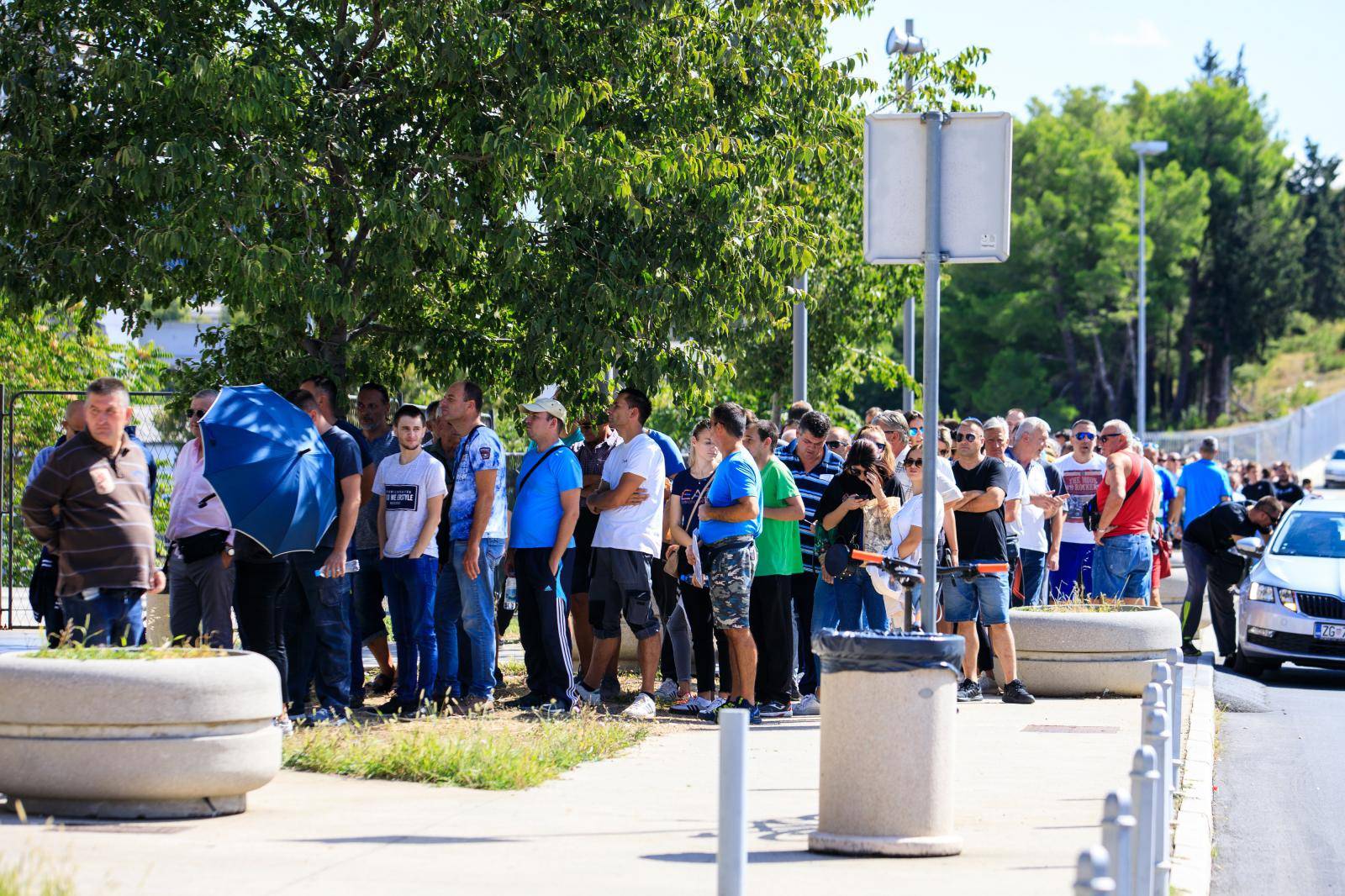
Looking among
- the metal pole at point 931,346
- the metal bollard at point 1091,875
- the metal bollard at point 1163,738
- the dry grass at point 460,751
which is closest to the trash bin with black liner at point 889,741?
the metal pole at point 931,346

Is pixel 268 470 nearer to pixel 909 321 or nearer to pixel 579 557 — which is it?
pixel 579 557

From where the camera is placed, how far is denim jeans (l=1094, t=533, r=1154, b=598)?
46.5 ft

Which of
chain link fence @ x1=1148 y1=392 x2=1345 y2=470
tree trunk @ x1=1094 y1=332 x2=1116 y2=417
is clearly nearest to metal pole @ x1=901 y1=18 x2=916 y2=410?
chain link fence @ x1=1148 y1=392 x2=1345 y2=470

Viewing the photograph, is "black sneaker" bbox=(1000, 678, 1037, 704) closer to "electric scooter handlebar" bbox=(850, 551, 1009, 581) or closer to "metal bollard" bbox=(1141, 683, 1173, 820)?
"electric scooter handlebar" bbox=(850, 551, 1009, 581)

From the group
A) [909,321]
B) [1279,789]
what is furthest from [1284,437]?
[1279,789]

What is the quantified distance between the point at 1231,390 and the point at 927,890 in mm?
89444

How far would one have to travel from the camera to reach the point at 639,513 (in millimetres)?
10844

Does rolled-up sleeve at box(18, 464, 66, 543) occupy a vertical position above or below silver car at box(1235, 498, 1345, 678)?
above

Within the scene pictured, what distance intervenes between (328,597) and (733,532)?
8.32 ft

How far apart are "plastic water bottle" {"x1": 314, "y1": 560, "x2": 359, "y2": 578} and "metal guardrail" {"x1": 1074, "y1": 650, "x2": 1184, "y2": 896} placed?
4.79 meters

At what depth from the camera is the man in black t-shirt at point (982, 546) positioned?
11719mm

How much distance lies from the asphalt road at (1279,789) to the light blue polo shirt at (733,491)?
322cm

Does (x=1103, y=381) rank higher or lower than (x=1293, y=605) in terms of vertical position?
higher

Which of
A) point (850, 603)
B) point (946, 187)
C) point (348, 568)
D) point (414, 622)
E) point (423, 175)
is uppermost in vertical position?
point (423, 175)
